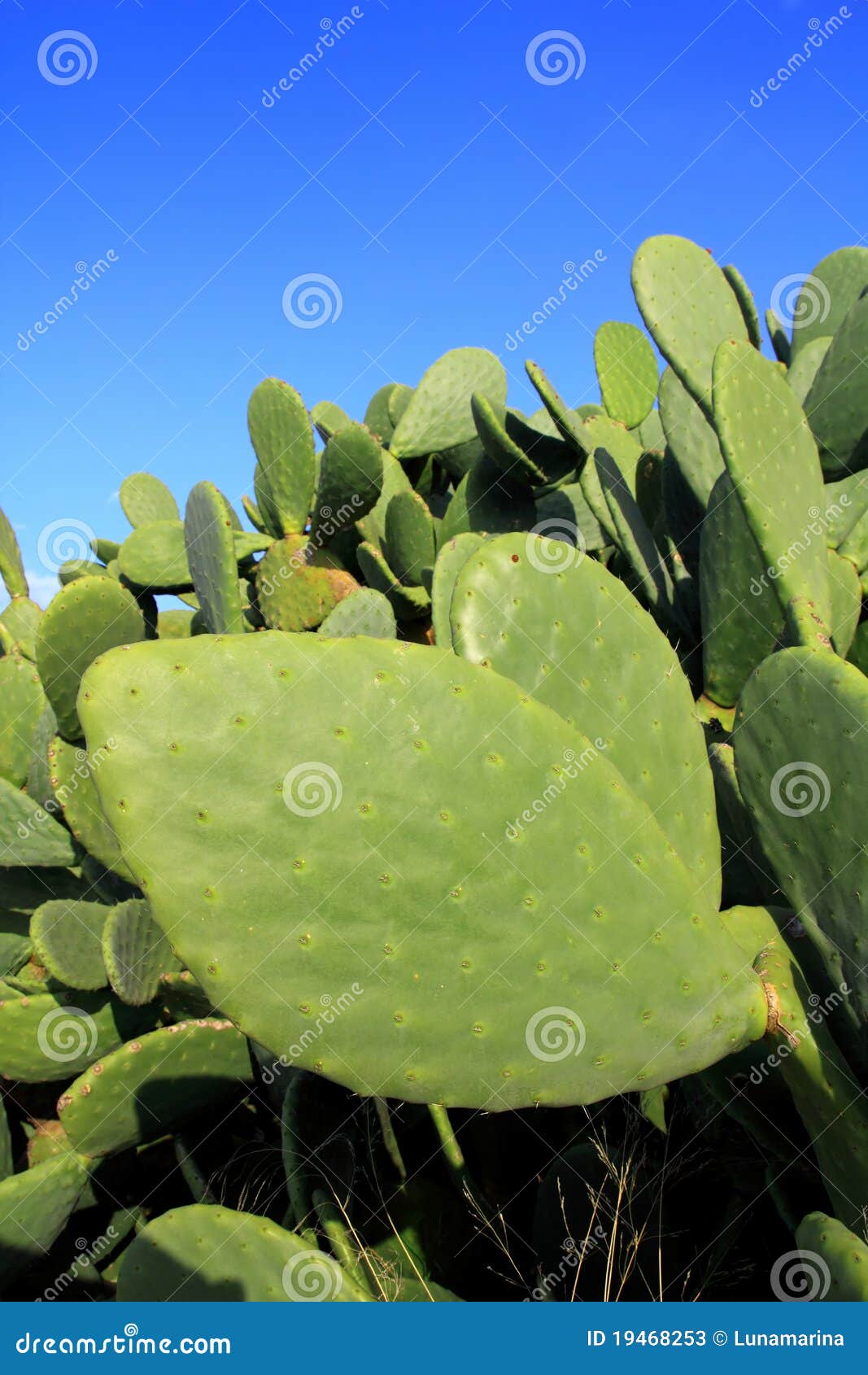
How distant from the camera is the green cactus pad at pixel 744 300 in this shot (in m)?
2.76

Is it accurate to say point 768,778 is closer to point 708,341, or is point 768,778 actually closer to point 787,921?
point 787,921

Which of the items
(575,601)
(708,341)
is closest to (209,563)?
(575,601)

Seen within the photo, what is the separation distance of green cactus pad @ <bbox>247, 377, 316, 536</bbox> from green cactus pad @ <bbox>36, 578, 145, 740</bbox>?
808mm

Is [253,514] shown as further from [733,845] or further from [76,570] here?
[733,845]

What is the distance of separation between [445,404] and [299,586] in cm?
76

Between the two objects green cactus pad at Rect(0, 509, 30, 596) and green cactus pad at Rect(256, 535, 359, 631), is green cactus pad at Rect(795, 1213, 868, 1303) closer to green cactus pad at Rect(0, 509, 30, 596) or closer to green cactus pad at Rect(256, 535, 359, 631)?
green cactus pad at Rect(256, 535, 359, 631)

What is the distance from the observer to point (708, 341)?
2.53 metres

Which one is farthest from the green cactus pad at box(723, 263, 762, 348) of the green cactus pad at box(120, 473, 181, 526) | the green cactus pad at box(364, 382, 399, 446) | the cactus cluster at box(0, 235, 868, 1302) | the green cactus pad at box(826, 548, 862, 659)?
the green cactus pad at box(120, 473, 181, 526)

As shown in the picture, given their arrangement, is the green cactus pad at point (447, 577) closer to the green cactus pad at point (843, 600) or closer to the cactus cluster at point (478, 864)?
the cactus cluster at point (478, 864)

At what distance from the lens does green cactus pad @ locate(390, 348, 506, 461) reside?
335 cm

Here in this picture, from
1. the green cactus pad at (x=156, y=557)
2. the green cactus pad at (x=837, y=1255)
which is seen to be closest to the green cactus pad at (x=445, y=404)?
the green cactus pad at (x=156, y=557)

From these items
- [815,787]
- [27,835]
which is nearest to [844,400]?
[815,787]

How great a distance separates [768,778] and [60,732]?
174cm

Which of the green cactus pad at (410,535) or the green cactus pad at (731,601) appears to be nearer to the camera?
the green cactus pad at (731,601)
